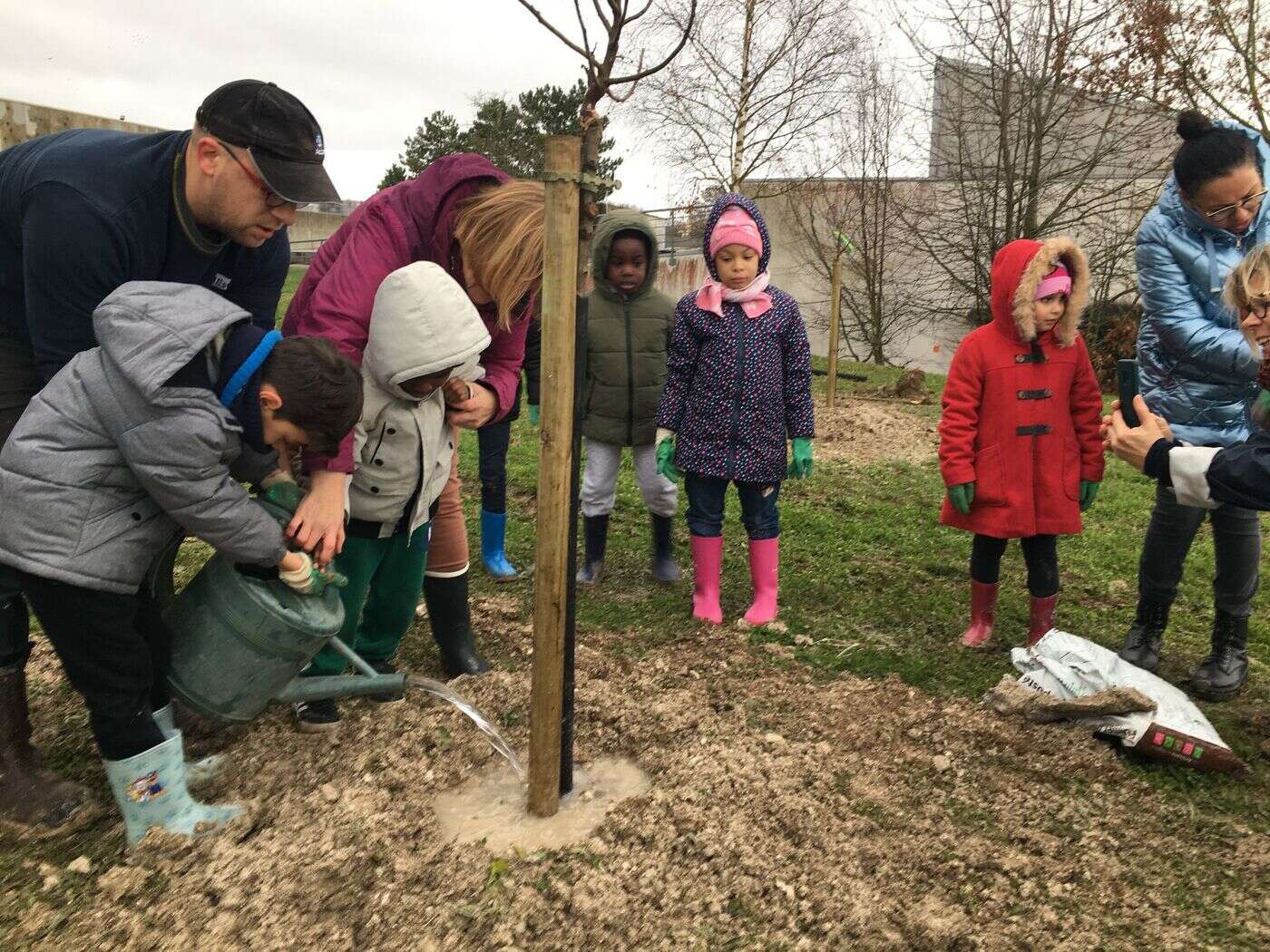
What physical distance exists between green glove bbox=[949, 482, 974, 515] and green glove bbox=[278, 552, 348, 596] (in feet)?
7.16

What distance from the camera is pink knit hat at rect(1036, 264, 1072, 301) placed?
3422mm

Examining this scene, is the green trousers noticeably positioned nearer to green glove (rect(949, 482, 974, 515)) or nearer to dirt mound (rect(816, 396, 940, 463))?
green glove (rect(949, 482, 974, 515))

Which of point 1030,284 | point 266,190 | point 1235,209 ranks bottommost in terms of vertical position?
point 1030,284

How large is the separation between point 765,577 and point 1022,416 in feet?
3.90

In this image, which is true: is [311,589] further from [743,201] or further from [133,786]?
[743,201]

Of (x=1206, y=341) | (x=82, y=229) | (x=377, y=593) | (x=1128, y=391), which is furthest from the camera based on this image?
(x=1206, y=341)

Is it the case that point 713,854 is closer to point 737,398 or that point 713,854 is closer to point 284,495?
point 284,495

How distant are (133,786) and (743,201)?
294cm

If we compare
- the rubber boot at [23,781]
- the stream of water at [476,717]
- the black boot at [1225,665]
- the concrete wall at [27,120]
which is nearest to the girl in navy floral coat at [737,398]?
the stream of water at [476,717]

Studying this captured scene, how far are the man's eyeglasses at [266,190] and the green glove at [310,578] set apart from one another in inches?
32.8

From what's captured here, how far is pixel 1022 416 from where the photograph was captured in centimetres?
350

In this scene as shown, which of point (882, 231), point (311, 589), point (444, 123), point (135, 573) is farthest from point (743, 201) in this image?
point (444, 123)

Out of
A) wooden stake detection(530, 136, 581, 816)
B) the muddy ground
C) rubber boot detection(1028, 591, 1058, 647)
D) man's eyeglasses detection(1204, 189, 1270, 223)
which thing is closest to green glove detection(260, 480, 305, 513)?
wooden stake detection(530, 136, 581, 816)

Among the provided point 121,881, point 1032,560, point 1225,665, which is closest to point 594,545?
point 1032,560
